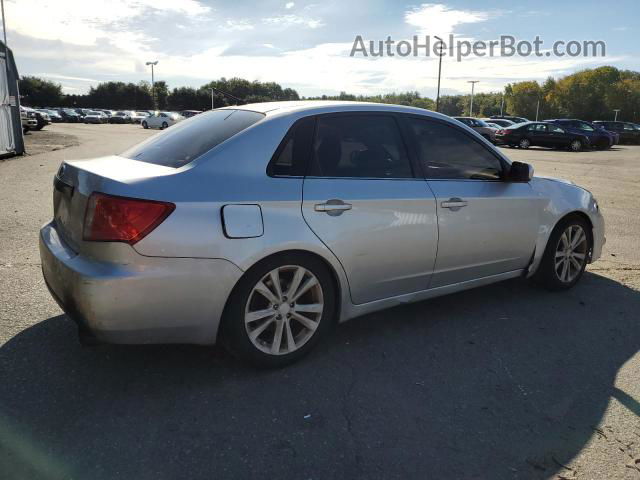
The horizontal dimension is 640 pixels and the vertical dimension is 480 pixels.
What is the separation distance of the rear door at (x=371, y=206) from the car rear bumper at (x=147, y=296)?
700 millimetres

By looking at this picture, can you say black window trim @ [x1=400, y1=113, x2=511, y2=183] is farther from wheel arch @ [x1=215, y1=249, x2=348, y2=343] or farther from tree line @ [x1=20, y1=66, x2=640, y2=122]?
tree line @ [x1=20, y1=66, x2=640, y2=122]

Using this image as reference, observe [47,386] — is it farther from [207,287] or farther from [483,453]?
[483,453]

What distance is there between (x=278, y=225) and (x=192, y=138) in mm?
940

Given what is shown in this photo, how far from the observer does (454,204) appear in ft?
12.6

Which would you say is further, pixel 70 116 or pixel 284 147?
pixel 70 116

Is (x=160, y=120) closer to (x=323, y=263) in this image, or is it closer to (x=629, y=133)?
(x=629, y=133)

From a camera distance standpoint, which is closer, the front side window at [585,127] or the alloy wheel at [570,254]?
the alloy wheel at [570,254]

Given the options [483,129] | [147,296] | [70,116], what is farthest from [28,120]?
[70,116]

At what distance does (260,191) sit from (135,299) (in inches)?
34.7

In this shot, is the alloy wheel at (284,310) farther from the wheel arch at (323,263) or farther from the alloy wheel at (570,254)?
the alloy wheel at (570,254)

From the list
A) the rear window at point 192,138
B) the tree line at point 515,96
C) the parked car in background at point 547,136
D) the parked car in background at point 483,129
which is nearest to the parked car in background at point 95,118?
the tree line at point 515,96

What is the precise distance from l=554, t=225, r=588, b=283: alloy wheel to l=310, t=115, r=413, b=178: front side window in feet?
6.11

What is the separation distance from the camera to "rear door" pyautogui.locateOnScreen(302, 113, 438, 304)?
3.29 meters

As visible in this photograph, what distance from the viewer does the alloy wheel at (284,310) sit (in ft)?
10.2
